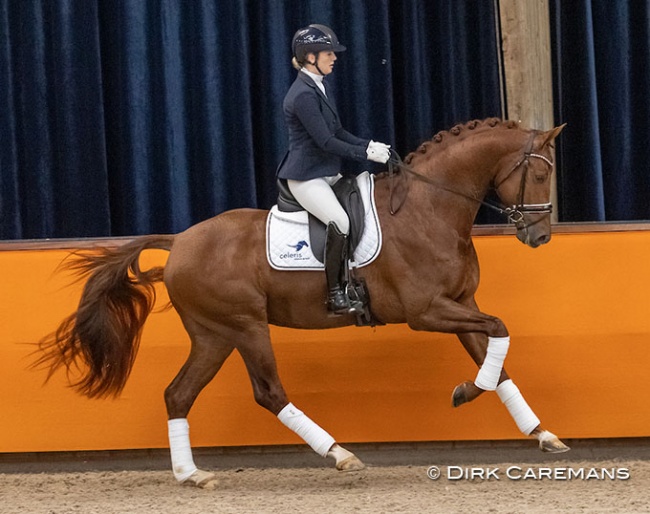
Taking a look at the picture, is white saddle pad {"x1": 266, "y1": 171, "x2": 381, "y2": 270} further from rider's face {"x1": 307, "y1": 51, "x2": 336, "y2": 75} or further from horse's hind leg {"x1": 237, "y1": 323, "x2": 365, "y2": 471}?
rider's face {"x1": 307, "y1": 51, "x2": 336, "y2": 75}

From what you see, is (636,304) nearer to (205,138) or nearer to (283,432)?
(283,432)

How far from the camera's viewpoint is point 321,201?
15.1 feet

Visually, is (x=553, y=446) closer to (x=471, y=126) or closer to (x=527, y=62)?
(x=471, y=126)

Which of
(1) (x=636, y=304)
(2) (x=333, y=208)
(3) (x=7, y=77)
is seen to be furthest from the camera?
(3) (x=7, y=77)

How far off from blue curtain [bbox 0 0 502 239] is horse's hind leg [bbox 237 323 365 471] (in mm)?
1754

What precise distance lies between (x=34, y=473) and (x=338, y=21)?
9.98 ft

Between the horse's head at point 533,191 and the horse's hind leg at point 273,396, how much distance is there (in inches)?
46.1

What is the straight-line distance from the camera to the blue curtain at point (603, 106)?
6.29 m

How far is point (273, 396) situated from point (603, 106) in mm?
2948

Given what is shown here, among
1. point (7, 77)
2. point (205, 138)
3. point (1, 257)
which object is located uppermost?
point (7, 77)

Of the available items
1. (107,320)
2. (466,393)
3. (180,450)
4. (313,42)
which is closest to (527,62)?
(313,42)

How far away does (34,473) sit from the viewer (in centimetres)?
521

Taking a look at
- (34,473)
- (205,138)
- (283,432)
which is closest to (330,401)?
(283,432)

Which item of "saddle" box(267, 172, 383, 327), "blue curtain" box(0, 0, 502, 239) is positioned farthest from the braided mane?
"blue curtain" box(0, 0, 502, 239)
